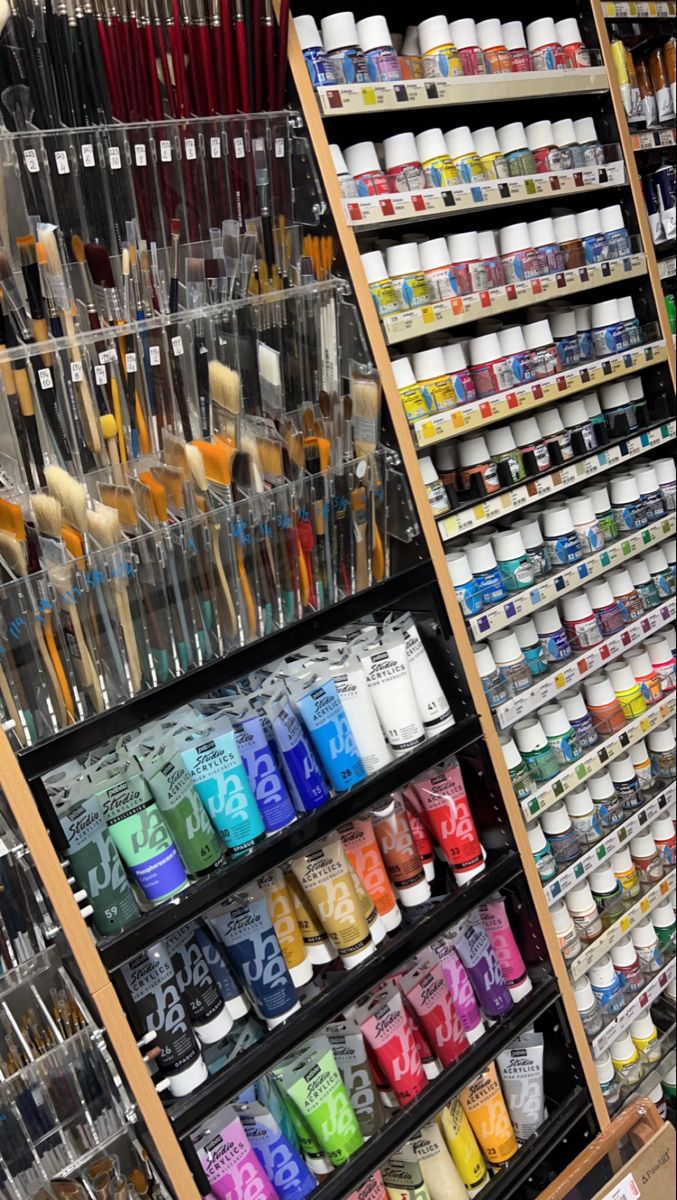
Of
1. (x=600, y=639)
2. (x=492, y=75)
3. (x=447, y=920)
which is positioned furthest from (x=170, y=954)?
(x=492, y=75)

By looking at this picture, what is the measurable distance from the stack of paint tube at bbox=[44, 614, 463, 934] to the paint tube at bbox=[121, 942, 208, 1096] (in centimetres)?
8

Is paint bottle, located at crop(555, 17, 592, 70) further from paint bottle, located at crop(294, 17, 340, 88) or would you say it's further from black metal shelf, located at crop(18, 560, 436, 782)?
black metal shelf, located at crop(18, 560, 436, 782)

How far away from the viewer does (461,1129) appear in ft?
5.99

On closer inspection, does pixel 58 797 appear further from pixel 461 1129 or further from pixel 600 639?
pixel 600 639

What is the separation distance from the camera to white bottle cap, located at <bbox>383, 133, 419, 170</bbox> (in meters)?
1.78

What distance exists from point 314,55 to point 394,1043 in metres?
1.58

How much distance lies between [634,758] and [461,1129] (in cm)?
→ 92

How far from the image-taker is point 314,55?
5.34 ft

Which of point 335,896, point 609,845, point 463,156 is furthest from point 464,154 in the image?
point 609,845

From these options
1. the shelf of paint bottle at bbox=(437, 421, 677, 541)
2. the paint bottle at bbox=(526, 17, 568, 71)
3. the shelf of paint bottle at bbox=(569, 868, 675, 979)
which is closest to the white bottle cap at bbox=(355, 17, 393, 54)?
the paint bottle at bbox=(526, 17, 568, 71)

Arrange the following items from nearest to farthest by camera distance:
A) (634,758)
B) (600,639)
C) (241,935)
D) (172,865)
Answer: (172,865) → (241,935) → (600,639) → (634,758)

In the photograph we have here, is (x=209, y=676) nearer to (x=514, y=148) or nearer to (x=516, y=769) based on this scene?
(x=516, y=769)

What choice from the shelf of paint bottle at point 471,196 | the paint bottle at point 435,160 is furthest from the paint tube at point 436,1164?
the paint bottle at point 435,160

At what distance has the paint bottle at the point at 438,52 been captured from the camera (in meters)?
1.83
